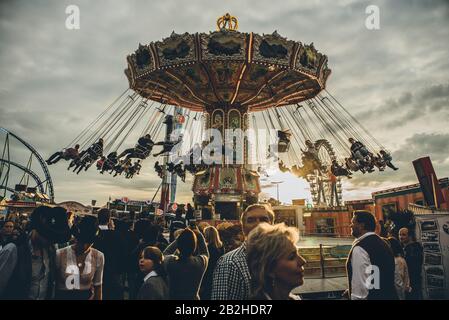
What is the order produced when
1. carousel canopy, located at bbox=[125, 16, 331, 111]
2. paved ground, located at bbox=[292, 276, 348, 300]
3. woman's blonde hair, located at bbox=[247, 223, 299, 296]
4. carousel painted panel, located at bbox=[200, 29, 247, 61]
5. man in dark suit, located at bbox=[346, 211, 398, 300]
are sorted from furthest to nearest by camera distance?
carousel canopy, located at bbox=[125, 16, 331, 111] < carousel painted panel, located at bbox=[200, 29, 247, 61] < paved ground, located at bbox=[292, 276, 348, 300] < man in dark suit, located at bbox=[346, 211, 398, 300] < woman's blonde hair, located at bbox=[247, 223, 299, 296]

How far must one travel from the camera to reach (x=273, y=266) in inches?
76.0

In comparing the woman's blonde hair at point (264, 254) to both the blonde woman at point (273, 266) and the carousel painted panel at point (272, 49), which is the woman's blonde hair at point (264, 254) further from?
the carousel painted panel at point (272, 49)

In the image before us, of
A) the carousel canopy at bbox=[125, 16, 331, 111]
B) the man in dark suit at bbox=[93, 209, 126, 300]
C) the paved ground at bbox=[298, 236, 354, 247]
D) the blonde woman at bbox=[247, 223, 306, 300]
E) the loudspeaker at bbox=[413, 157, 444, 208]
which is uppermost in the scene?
the carousel canopy at bbox=[125, 16, 331, 111]

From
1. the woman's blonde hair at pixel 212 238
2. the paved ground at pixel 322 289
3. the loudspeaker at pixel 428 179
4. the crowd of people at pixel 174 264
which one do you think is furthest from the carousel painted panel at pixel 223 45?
the crowd of people at pixel 174 264

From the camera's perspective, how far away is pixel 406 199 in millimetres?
18781

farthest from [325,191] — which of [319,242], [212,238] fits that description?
[212,238]

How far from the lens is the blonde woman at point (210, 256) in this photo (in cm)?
396

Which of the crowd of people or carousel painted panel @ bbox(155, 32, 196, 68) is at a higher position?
carousel painted panel @ bbox(155, 32, 196, 68)

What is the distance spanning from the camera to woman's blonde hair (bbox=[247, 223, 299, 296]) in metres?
1.89

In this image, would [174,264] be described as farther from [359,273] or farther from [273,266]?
[359,273]

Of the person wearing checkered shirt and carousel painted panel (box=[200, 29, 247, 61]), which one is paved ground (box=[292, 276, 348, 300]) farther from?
carousel painted panel (box=[200, 29, 247, 61])

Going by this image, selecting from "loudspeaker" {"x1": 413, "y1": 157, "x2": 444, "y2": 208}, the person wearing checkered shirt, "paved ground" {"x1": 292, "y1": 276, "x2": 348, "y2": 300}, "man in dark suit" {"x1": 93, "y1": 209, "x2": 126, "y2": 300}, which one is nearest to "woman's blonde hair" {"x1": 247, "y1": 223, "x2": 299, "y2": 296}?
the person wearing checkered shirt

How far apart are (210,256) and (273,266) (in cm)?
245
